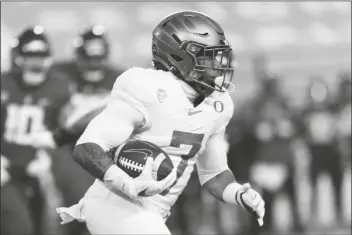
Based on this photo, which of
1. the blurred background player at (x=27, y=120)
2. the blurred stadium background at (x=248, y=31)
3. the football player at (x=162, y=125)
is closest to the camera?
the football player at (x=162, y=125)

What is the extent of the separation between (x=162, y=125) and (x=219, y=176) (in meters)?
0.50

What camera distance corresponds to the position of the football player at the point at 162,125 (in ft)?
10.5

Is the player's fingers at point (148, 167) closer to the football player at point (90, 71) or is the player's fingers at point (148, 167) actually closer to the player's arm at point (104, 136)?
the player's arm at point (104, 136)

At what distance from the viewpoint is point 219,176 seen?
Result: 3736mm

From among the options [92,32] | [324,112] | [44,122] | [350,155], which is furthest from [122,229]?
[350,155]

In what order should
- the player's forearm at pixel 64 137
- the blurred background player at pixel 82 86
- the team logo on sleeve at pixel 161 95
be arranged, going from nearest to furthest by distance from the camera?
the team logo on sleeve at pixel 161 95, the player's forearm at pixel 64 137, the blurred background player at pixel 82 86

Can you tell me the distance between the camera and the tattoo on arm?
3152mm

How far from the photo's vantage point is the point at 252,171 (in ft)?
25.5

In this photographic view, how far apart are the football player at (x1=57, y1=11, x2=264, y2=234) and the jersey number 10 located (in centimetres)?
261

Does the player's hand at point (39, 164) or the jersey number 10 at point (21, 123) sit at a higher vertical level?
the jersey number 10 at point (21, 123)

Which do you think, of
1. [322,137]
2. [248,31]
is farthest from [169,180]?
[248,31]

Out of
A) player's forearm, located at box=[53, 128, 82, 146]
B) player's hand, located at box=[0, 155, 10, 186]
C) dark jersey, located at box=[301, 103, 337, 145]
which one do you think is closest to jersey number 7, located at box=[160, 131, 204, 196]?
player's forearm, located at box=[53, 128, 82, 146]

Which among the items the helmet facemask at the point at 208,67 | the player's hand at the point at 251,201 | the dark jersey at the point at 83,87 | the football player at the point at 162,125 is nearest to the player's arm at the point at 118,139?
the football player at the point at 162,125

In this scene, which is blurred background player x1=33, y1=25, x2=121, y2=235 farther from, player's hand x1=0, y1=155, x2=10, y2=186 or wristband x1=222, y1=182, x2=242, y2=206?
wristband x1=222, y1=182, x2=242, y2=206
